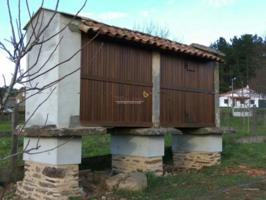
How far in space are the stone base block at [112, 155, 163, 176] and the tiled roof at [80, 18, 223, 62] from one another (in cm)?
282

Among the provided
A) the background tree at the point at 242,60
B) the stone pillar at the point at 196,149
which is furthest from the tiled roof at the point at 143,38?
the background tree at the point at 242,60

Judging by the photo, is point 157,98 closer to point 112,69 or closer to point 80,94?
point 112,69

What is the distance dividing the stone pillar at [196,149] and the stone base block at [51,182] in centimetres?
516

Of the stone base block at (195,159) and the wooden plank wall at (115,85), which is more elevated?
the wooden plank wall at (115,85)

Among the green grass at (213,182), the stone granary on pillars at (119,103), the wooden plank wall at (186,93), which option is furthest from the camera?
the wooden plank wall at (186,93)

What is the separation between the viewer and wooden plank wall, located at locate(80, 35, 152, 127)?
9.35 metres

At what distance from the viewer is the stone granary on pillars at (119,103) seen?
28.9 feet

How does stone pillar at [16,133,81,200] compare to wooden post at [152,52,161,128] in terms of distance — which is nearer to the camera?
stone pillar at [16,133,81,200]

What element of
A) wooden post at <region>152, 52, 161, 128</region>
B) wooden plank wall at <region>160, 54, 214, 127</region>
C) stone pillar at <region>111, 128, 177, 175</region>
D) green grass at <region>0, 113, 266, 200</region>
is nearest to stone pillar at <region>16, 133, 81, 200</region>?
green grass at <region>0, 113, 266, 200</region>

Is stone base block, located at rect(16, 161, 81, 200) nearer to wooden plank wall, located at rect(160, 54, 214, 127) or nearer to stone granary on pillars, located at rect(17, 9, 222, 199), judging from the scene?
stone granary on pillars, located at rect(17, 9, 222, 199)

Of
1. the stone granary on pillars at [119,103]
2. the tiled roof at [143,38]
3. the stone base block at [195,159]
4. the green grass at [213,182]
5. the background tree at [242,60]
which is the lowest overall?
the green grass at [213,182]

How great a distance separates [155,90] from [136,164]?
190 cm

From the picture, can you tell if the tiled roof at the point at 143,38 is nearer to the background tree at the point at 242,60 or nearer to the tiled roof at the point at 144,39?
the tiled roof at the point at 144,39

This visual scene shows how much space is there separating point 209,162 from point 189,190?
3458 millimetres
